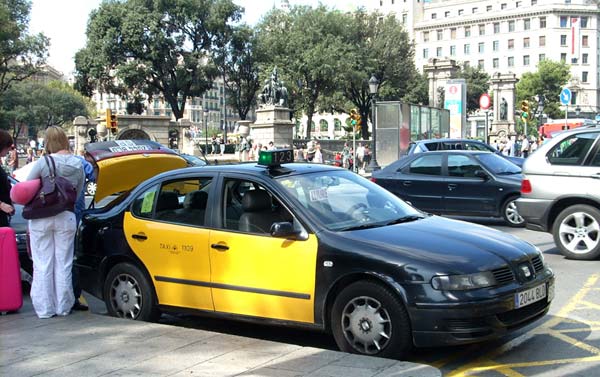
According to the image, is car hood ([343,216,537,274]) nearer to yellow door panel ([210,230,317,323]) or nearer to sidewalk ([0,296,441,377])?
yellow door panel ([210,230,317,323])

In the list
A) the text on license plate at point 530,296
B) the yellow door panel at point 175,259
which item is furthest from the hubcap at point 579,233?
the yellow door panel at point 175,259

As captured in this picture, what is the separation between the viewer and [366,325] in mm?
4961

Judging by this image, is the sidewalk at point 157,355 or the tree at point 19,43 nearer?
the sidewalk at point 157,355

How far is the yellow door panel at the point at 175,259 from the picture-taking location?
5855mm

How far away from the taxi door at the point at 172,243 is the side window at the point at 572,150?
18.7 ft

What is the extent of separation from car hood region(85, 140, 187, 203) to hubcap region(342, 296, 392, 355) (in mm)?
5198

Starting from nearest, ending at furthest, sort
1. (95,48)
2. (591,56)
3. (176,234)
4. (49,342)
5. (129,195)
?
(49,342) < (176,234) < (129,195) < (95,48) < (591,56)

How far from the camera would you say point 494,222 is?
14.1 m

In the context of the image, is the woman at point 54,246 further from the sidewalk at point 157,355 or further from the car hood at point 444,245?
the car hood at point 444,245

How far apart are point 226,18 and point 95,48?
445 inches

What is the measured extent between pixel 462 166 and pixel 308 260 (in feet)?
28.4

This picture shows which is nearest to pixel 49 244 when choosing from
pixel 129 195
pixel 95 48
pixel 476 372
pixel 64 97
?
pixel 129 195

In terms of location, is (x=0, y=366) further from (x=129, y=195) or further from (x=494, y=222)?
(x=494, y=222)

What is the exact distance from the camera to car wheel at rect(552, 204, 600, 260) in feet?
30.6
